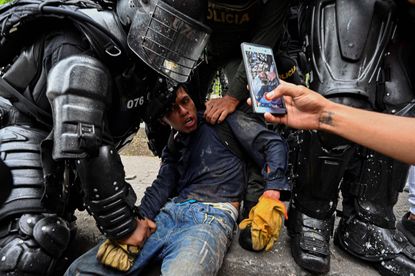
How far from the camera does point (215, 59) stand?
2.25m

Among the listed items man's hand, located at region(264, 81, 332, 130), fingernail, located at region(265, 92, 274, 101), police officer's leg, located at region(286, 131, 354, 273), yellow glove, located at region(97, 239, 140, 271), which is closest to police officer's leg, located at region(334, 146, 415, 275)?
police officer's leg, located at region(286, 131, 354, 273)

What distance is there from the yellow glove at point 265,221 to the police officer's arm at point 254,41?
53cm

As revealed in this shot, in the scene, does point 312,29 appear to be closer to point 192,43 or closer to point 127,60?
point 192,43

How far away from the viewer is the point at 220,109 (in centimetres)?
200

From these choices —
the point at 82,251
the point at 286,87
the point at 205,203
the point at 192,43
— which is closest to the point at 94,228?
the point at 82,251

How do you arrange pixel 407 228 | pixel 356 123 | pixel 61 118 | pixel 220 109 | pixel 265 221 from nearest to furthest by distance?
pixel 356 123 < pixel 61 118 < pixel 265 221 < pixel 407 228 < pixel 220 109

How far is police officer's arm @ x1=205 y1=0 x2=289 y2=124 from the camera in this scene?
6.57ft

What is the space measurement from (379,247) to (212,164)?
0.85 metres

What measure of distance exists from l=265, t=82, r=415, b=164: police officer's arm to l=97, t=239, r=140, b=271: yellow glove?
76cm

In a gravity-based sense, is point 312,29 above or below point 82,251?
above

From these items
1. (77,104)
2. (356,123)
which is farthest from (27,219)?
(356,123)

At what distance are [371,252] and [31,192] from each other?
4.74ft

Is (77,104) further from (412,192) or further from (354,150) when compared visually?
(412,192)

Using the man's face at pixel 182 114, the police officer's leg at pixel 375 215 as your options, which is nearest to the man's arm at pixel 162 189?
the man's face at pixel 182 114
